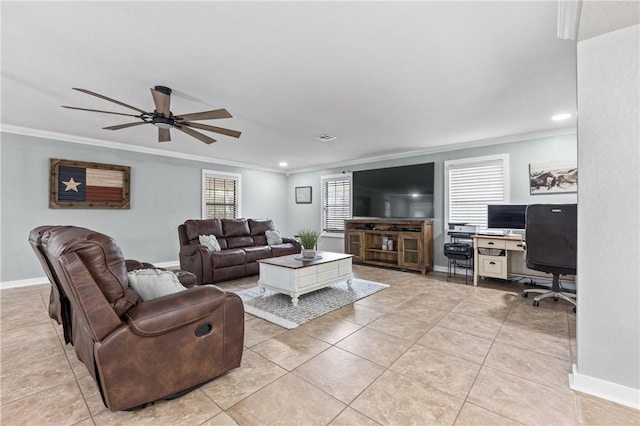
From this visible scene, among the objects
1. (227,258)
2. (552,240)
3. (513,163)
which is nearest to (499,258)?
(552,240)

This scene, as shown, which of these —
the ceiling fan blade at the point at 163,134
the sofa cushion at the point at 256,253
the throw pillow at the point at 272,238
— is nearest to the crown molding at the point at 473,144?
the throw pillow at the point at 272,238

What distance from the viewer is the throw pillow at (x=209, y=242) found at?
4758 mm

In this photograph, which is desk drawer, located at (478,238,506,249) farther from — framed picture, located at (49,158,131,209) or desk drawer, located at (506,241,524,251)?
framed picture, located at (49,158,131,209)

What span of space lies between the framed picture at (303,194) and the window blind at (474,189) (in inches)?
144

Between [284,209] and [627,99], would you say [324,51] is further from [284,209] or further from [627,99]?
[284,209]

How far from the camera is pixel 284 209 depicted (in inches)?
326

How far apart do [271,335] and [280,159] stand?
4.70 meters

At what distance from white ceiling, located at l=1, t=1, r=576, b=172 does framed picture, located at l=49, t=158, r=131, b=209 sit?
0.75 metres

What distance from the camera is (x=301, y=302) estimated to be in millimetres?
3514

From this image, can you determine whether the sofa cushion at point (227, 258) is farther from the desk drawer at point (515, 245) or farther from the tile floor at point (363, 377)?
the desk drawer at point (515, 245)

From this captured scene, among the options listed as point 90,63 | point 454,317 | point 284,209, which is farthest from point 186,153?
point 454,317

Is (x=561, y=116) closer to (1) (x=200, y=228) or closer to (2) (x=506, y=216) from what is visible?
(2) (x=506, y=216)

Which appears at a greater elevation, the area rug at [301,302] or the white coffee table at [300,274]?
the white coffee table at [300,274]

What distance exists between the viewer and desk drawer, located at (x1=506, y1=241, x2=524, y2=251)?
156 inches
